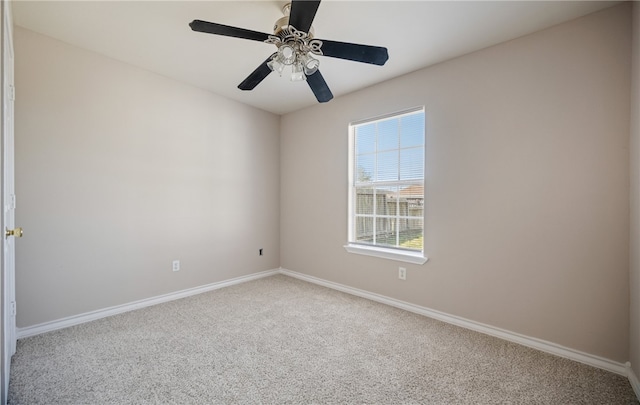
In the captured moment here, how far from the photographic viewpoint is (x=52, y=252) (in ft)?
7.80

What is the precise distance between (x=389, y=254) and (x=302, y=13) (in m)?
2.37

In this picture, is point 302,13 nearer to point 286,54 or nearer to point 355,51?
point 286,54

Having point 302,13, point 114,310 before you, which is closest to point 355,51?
point 302,13

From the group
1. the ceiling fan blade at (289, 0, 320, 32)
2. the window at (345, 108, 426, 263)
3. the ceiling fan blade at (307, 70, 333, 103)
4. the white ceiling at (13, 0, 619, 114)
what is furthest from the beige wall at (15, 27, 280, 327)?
the ceiling fan blade at (289, 0, 320, 32)

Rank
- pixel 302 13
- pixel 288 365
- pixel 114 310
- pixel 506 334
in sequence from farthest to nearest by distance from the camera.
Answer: pixel 114 310, pixel 506 334, pixel 288 365, pixel 302 13

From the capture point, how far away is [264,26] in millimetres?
2172

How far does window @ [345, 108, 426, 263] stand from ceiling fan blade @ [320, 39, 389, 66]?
1225 mm

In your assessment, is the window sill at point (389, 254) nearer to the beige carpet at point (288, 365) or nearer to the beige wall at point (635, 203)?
the beige carpet at point (288, 365)

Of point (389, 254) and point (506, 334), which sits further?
point (389, 254)

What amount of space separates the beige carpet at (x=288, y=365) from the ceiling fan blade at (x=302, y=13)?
2.13 m

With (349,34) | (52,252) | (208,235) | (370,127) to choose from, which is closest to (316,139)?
(370,127)

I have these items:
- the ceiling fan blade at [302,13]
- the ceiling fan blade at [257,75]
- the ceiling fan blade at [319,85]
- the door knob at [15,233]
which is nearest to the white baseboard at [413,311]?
the door knob at [15,233]

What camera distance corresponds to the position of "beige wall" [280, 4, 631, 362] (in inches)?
74.5

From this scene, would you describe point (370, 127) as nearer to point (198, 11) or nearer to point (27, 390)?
point (198, 11)
